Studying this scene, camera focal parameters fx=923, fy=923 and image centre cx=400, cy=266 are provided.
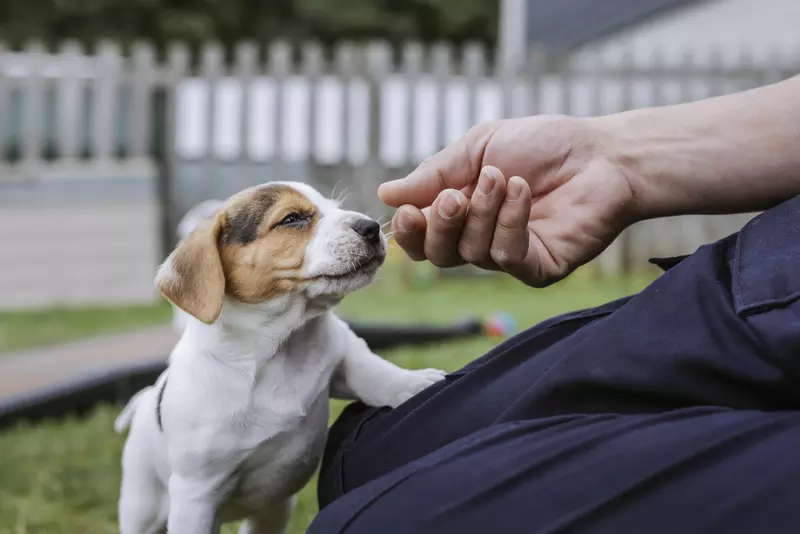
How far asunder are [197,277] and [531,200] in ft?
2.64

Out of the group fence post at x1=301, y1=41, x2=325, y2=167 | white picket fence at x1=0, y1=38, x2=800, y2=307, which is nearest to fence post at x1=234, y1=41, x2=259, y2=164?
white picket fence at x1=0, y1=38, x2=800, y2=307

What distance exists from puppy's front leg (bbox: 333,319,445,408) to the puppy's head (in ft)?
0.55

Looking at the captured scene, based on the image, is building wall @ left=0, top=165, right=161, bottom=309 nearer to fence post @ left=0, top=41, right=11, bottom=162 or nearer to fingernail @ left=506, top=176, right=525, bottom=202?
fence post @ left=0, top=41, right=11, bottom=162

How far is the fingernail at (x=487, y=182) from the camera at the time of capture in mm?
1866

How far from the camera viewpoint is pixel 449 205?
6.30 ft

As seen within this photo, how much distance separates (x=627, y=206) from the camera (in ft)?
6.78

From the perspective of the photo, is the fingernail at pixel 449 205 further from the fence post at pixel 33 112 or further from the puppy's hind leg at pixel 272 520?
the fence post at pixel 33 112

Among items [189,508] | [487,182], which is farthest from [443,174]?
[189,508]

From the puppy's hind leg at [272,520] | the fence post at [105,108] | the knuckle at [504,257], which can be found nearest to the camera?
the knuckle at [504,257]

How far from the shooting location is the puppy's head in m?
2.20

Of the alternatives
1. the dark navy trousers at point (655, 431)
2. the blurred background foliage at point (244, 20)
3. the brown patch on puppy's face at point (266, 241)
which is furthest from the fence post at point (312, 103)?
the blurred background foliage at point (244, 20)

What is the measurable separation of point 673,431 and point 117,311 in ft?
26.4

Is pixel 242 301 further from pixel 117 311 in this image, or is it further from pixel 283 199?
pixel 117 311

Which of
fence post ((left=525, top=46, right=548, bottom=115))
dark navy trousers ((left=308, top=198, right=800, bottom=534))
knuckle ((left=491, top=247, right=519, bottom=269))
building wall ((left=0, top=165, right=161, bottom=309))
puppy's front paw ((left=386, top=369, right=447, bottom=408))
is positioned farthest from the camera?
fence post ((left=525, top=46, right=548, bottom=115))
